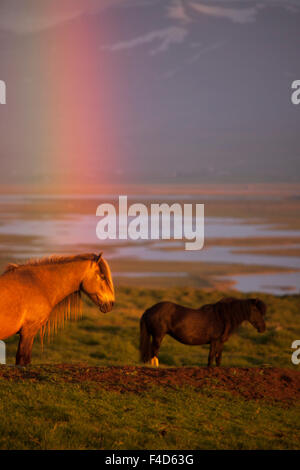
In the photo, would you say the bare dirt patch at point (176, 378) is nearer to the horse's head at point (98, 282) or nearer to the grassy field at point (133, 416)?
the grassy field at point (133, 416)

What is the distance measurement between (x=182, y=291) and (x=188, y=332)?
37533mm

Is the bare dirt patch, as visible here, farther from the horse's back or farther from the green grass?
the horse's back

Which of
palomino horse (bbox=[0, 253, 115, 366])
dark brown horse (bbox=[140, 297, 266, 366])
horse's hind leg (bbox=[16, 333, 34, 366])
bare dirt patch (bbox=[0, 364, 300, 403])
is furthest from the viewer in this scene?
dark brown horse (bbox=[140, 297, 266, 366])

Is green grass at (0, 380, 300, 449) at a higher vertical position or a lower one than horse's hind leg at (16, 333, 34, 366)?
lower

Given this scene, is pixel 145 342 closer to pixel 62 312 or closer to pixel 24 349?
pixel 62 312

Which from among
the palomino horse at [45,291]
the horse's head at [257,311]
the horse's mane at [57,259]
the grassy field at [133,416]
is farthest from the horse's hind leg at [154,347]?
the horse's mane at [57,259]

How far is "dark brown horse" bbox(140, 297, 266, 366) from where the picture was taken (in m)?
12.6

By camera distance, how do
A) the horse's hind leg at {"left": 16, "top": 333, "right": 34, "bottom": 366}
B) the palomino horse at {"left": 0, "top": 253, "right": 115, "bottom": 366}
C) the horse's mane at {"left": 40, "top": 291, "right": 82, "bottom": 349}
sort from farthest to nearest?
the horse's mane at {"left": 40, "top": 291, "right": 82, "bottom": 349} < the horse's hind leg at {"left": 16, "top": 333, "right": 34, "bottom": 366} < the palomino horse at {"left": 0, "top": 253, "right": 115, "bottom": 366}

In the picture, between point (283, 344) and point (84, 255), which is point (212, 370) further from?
point (283, 344)

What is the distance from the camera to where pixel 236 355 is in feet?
72.5

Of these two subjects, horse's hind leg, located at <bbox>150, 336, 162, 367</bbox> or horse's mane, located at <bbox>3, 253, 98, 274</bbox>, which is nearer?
horse's mane, located at <bbox>3, 253, 98, 274</bbox>

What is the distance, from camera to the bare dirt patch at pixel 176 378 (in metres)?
10.0

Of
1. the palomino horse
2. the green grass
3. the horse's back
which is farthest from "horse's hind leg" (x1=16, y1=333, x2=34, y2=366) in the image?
the horse's back
